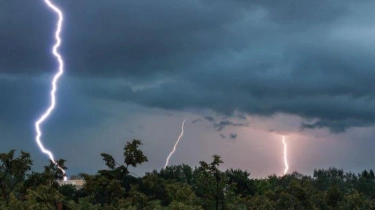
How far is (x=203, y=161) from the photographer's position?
15953 mm

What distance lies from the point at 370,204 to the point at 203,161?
11.8 meters

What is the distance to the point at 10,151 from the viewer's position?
635 inches

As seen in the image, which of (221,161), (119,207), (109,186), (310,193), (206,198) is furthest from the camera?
(310,193)

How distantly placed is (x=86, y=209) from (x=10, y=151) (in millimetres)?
3892

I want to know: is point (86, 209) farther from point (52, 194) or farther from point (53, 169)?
point (53, 169)

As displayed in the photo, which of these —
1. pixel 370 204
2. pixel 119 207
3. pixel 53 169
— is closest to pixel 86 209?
pixel 119 207

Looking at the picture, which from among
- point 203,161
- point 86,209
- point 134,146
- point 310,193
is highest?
point 310,193

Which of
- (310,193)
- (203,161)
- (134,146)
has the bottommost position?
(134,146)

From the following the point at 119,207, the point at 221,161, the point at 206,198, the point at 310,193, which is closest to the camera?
the point at 119,207

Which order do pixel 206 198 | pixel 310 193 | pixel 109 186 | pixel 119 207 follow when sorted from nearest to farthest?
1. pixel 109 186
2. pixel 119 207
3. pixel 206 198
4. pixel 310 193

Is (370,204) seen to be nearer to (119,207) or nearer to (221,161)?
(221,161)

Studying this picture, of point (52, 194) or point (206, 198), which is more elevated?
point (206, 198)

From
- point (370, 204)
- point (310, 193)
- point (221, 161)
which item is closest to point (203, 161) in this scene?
point (221, 161)

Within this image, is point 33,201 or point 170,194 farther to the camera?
point 170,194
